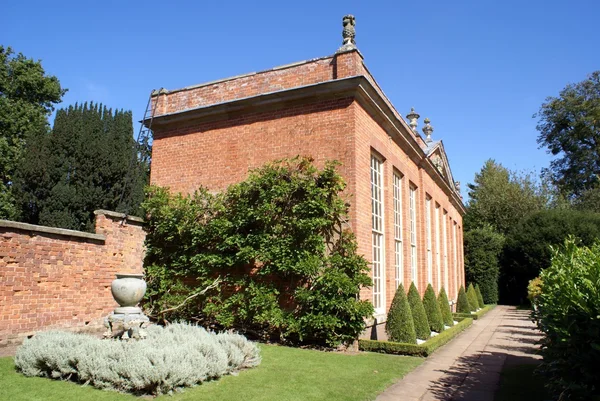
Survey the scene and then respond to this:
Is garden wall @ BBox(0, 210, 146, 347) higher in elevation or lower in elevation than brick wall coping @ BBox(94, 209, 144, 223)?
lower

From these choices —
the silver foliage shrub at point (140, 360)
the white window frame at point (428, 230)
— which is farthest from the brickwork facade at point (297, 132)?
the silver foliage shrub at point (140, 360)

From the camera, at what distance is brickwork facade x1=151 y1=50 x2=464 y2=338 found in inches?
417

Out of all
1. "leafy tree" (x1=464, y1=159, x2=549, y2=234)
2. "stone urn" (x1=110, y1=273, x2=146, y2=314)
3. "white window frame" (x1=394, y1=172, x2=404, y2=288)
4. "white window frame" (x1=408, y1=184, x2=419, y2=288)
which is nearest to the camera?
"stone urn" (x1=110, y1=273, x2=146, y2=314)

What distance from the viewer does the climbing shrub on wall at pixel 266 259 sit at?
9.48 meters

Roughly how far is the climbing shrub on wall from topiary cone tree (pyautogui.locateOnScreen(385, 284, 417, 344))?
3.63ft

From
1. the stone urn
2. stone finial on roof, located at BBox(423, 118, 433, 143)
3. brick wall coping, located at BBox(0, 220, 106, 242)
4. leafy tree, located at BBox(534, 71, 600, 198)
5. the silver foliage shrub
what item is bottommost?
the silver foliage shrub

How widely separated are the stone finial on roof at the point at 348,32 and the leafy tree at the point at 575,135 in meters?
33.3

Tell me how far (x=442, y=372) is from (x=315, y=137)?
602cm

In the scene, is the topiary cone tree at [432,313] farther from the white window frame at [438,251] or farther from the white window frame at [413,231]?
the white window frame at [438,251]

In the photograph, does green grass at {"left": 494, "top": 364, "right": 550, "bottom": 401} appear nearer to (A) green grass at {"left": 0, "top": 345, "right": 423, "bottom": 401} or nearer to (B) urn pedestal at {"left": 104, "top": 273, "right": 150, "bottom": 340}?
(A) green grass at {"left": 0, "top": 345, "right": 423, "bottom": 401}

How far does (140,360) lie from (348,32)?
361 inches

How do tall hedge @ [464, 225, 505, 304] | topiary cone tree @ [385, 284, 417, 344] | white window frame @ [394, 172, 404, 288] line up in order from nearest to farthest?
topiary cone tree @ [385, 284, 417, 344] → white window frame @ [394, 172, 404, 288] → tall hedge @ [464, 225, 505, 304]

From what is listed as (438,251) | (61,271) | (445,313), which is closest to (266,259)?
(61,271)

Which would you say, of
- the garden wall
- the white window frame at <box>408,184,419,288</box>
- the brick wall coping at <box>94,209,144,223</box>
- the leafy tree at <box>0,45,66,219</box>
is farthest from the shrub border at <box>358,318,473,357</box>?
the leafy tree at <box>0,45,66,219</box>
